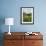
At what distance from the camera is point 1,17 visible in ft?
15.3

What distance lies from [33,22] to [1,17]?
1.11 m

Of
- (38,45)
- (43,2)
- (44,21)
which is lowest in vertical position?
(38,45)

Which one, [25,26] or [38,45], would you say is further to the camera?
[25,26]

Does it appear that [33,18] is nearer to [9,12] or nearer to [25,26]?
[25,26]

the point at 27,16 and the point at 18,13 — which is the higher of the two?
the point at 18,13

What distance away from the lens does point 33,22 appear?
4.68 metres

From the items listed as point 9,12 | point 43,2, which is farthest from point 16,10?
point 43,2

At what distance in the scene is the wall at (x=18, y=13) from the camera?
4.65 meters

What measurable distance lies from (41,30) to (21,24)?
73 cm

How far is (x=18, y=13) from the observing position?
4.67 m

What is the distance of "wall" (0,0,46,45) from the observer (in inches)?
183

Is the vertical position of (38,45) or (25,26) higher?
(25,26)

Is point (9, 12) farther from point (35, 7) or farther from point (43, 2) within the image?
point (43, 2)

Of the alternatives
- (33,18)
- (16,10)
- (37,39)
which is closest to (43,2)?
A: (33,18)
